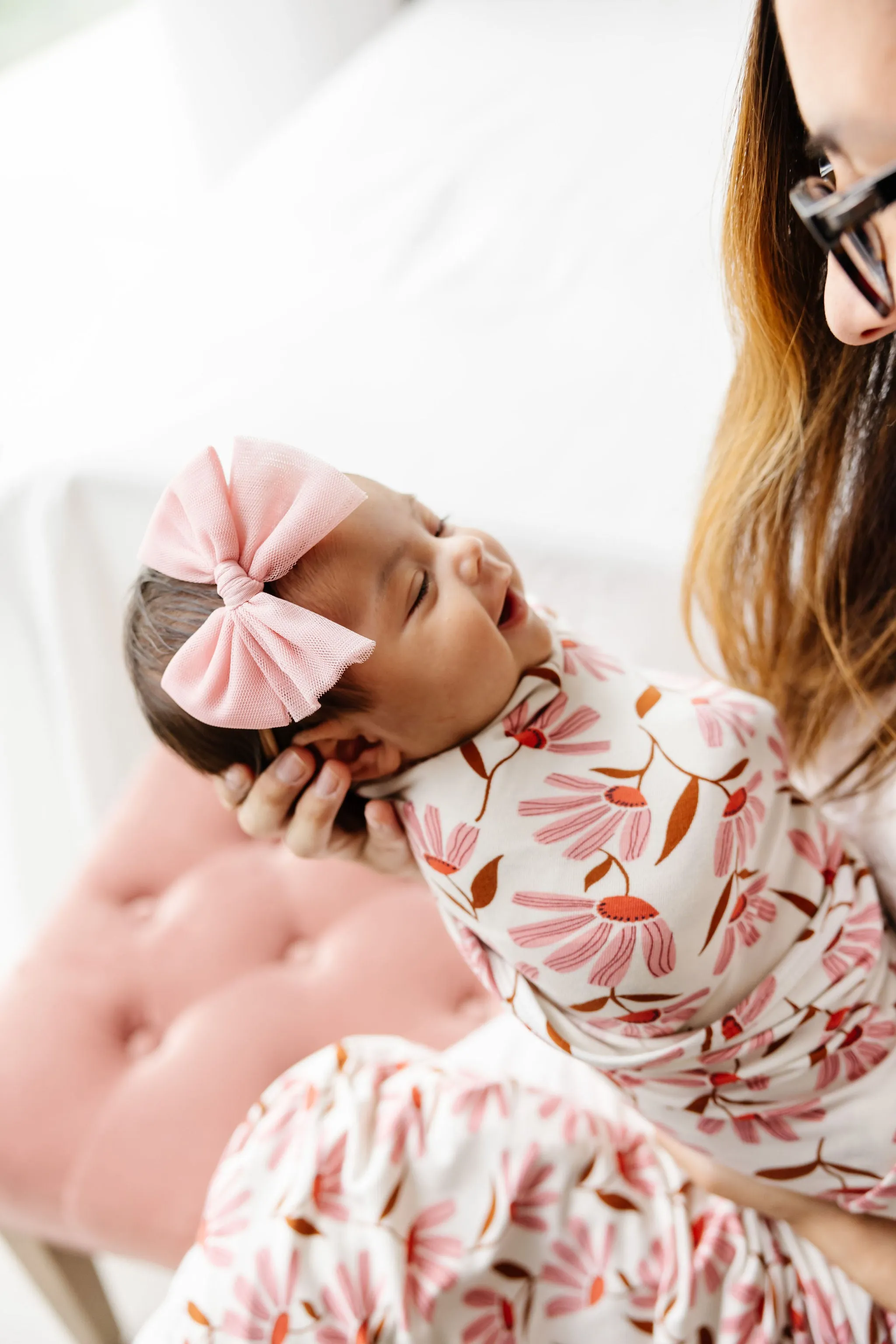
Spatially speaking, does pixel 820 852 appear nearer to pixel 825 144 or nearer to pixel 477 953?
pixel 477 953

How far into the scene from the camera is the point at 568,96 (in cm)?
218

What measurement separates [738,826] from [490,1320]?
16.8 inches

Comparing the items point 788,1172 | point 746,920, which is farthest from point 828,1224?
point 746,920

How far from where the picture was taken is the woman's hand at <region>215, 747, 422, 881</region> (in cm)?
A: 82

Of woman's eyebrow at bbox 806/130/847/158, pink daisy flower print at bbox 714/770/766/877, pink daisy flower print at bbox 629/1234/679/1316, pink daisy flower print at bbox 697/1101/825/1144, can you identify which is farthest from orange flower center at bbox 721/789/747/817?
woman's eyebrow at bbox 806/130/847/158

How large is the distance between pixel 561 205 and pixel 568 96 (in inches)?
18.0

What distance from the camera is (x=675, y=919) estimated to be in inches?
31.2

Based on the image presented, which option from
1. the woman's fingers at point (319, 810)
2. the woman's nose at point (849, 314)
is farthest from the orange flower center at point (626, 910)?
the woman's nose at point (849, 314)

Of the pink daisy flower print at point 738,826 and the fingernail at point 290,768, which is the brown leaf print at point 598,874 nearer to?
the pink daisy flower print at point 738,826

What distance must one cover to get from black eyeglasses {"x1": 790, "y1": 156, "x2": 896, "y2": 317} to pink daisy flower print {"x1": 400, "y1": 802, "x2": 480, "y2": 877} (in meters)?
0.45

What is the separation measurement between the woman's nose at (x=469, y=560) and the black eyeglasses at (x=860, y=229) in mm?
303

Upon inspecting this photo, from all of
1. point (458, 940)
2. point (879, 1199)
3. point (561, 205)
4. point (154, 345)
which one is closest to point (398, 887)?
point (458, 940)

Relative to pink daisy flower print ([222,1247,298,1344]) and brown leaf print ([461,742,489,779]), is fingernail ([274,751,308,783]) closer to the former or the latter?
brown leaf print ([461,742,489,779])

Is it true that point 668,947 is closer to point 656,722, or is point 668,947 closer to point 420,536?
point 656,722
